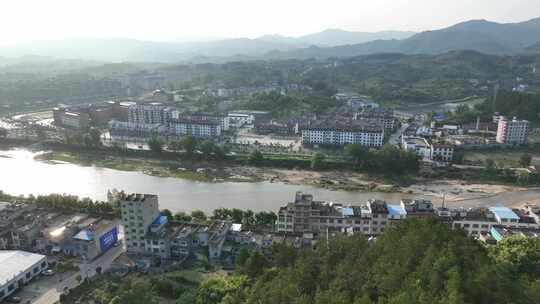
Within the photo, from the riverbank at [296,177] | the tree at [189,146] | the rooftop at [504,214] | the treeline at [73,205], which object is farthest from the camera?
the tree at [189,146]

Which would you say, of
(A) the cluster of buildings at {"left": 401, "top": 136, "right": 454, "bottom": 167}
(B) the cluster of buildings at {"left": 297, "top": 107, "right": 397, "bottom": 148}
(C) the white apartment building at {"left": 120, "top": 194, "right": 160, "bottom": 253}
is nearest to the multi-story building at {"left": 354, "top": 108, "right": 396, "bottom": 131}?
(B) the cluster of buildings at {"left": 297, "top": 107, "right": 397, "bottom": 148}

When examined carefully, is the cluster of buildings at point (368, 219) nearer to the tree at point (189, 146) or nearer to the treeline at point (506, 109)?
the tree at point (189, 146)

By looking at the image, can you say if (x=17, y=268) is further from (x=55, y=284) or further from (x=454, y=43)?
(x=454, y=43)

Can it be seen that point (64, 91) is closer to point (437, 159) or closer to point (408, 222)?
point (437, 159)

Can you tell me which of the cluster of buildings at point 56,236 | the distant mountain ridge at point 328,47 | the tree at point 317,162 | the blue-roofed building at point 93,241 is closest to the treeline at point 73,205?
the cluster of buildings at point 56,236

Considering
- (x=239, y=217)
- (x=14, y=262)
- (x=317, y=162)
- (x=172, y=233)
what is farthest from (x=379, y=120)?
(x=14, y=262)
